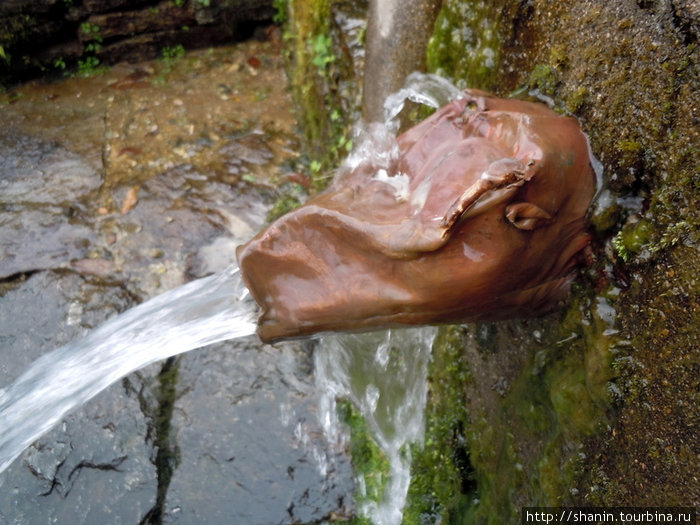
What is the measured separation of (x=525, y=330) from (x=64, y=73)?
4636 mm

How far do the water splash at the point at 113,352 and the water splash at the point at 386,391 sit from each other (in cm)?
63

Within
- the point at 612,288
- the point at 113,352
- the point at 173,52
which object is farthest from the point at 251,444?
the point at 173,52

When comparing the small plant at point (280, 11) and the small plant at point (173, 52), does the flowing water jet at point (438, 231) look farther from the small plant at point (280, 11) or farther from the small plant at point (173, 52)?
the small plant at point (173, 52)

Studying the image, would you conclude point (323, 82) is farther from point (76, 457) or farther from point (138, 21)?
point (76, 457)

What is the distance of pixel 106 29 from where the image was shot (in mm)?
5016

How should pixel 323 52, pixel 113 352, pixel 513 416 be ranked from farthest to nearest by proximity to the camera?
pixel 323 52, pixel 113 352, pixel 513 416

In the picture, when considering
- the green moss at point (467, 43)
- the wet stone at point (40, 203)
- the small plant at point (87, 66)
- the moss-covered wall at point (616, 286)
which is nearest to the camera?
the moss-covered wall at point (616, 286)

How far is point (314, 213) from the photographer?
5.02 feet

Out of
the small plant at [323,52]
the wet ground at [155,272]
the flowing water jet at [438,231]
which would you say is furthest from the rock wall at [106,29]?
the flowing water jet at [438,231]

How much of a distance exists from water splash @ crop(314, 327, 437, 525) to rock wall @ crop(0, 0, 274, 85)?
10.9 ft

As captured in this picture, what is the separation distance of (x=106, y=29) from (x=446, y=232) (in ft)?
15.3

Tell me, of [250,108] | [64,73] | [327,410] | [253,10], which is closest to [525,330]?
[327,410]

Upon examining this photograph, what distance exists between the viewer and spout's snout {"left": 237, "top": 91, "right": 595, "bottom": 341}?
137 centimetres

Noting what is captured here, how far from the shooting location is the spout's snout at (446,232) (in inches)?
53.9
